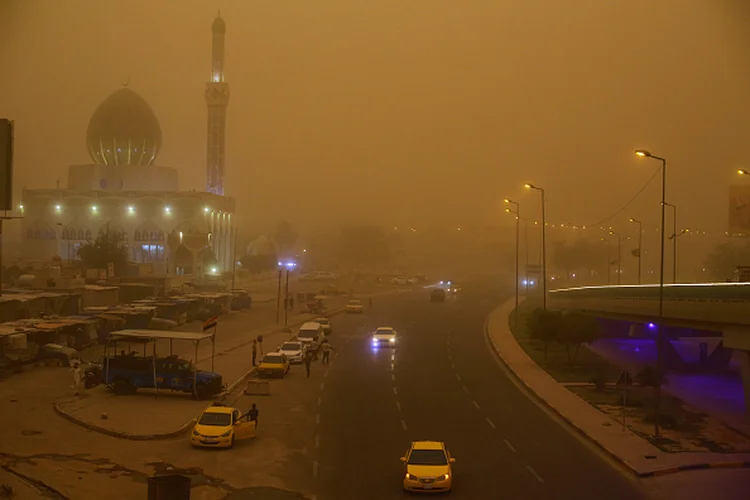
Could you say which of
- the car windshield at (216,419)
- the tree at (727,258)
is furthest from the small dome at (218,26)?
the car windshield at (216,419)

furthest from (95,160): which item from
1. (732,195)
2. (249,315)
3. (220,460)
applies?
(220,460)

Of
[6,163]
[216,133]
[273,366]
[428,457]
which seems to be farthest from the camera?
[216,133]

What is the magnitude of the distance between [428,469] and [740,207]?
2638 centimetres

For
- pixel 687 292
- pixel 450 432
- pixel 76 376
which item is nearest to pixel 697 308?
pixel 687 292

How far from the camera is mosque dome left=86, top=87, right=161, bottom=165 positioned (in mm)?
98188

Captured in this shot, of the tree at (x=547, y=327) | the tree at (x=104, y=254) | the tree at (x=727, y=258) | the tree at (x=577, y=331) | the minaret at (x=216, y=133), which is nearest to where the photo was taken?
the tree at (x=577, y=331)

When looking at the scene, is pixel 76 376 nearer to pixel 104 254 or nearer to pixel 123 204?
pixel 104 254

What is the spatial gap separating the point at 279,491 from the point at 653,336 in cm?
4039

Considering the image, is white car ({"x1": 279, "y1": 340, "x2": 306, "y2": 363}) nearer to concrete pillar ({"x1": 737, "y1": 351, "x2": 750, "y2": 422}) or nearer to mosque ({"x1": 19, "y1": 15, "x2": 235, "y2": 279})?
concrete pillar ({"x1": 737, "y1": 351, "x2": 750, "y2": 422})

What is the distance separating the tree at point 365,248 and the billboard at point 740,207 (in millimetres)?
139477

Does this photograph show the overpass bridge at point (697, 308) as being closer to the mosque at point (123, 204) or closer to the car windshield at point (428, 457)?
the car windshield at point (428, 457)

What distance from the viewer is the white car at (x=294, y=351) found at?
3712 cm

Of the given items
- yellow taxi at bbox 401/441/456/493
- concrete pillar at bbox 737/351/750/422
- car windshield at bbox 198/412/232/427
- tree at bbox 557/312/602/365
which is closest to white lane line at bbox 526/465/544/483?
yellow taxi at bbox 401/441/456/493

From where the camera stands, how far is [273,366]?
3328 centimetres
